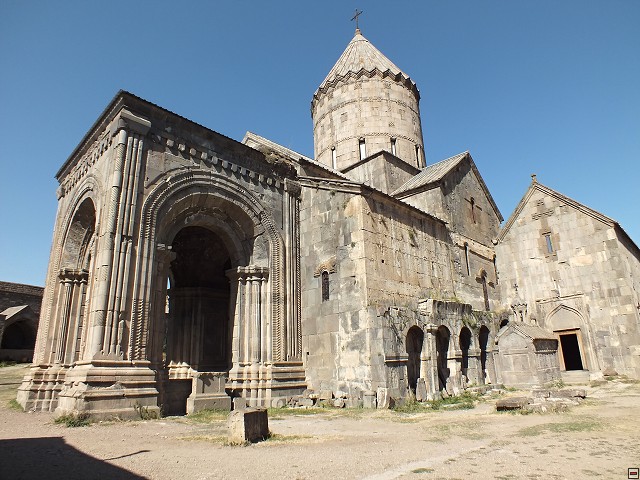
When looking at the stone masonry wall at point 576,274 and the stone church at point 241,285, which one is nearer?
the stone church at point 241,285

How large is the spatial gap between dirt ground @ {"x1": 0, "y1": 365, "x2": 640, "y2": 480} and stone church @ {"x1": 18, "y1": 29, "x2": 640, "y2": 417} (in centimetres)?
191

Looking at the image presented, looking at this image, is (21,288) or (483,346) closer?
(483,346)

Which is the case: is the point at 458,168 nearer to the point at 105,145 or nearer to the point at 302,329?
the point at 302,329

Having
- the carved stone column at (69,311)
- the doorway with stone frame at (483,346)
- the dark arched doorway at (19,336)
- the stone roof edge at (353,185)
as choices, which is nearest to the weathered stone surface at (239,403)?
the carved stone column at (69,311)

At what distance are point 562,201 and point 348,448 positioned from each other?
15.8 m

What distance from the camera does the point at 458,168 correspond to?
18.7 meters

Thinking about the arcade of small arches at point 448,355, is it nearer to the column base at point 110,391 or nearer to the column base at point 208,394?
the column base at point 208,394

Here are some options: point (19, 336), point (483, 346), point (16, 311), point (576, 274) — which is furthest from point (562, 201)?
point (19, 336)

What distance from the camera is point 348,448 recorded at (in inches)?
231

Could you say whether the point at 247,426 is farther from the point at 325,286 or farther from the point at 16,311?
the point at 16,311

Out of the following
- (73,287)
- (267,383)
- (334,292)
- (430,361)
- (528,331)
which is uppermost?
(73,287)

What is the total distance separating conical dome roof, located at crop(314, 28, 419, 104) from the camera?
21783 millimetres

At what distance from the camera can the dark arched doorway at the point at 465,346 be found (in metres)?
14.0

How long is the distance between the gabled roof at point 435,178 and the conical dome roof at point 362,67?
205 inches
